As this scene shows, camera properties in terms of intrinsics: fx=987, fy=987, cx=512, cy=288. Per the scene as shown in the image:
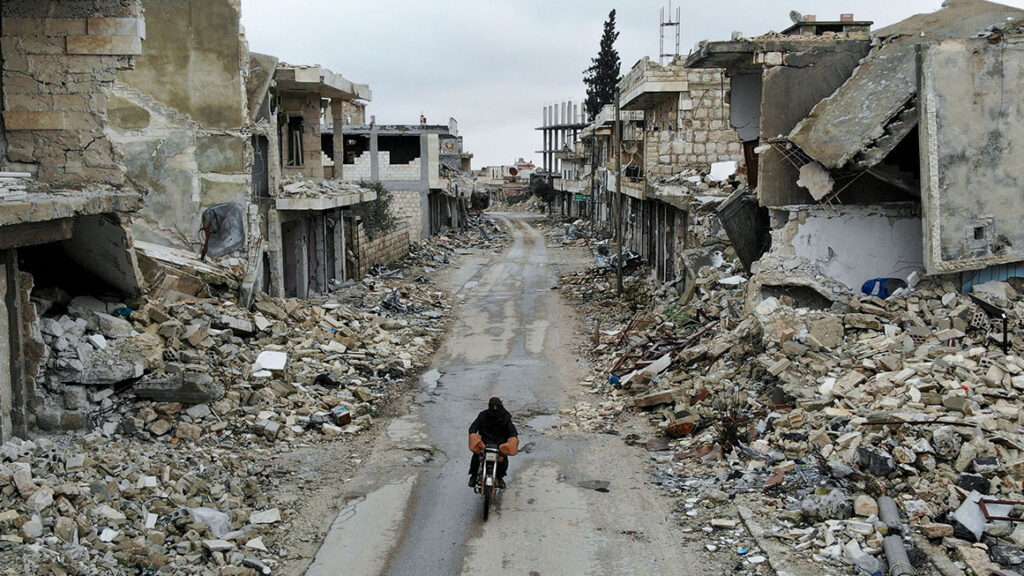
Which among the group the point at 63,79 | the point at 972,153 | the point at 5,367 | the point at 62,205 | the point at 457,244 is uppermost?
the point at 63,79

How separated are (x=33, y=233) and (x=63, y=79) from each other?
125 inches

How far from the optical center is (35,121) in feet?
A: 43.4

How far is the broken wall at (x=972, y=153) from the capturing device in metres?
13.7

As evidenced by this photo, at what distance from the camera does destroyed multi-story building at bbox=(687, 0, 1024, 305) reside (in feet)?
45.3

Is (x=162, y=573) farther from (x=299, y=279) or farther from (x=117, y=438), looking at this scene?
(x=299, y=279)

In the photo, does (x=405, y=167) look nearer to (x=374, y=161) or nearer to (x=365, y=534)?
(x=374, y=161)

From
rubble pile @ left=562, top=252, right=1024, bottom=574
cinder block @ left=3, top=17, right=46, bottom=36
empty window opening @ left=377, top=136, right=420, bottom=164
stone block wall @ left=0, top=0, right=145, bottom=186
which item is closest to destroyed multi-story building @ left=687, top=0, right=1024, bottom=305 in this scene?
rubble pile @ left=562, top=252, right=1024, bottom=574

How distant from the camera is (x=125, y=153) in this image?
19.7 metres

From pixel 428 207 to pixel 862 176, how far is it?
35318 millimetres

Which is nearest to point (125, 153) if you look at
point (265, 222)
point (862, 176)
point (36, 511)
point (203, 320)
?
point (265, 222)

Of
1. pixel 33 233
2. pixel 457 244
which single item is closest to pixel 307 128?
pixel 33 233

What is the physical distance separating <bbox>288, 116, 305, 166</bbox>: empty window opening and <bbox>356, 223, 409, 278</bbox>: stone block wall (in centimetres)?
380

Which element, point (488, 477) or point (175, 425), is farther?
point (175, 425)

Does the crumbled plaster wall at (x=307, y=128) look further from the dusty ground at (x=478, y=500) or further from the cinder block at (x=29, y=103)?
the cinder block at (x=29, y=103)
